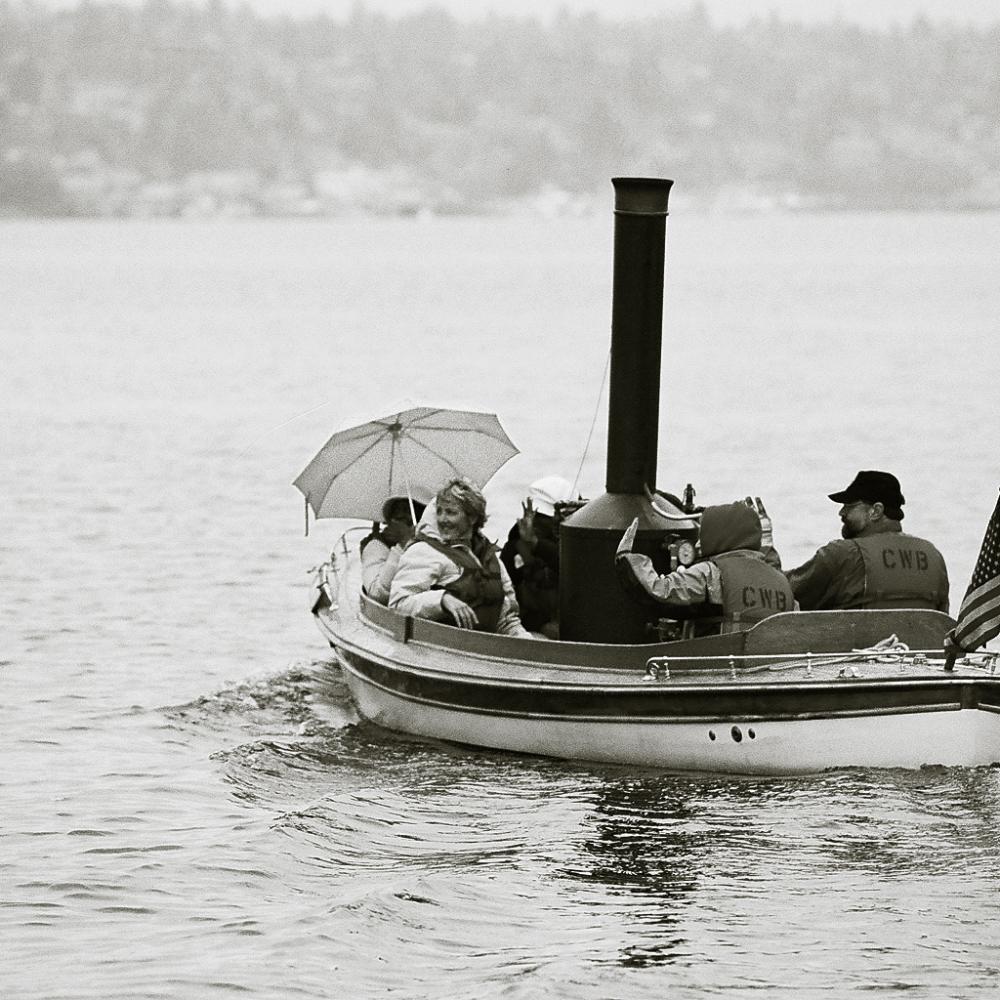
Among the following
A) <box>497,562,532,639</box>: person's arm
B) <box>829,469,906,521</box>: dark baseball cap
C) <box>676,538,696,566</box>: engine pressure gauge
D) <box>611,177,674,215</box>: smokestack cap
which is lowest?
<box>497,562,532,639</box>: person's arm

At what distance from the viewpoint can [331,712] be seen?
1457 cm

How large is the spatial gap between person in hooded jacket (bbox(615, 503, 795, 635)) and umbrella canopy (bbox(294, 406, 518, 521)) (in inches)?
131

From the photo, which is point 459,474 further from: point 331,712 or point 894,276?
point 894,276

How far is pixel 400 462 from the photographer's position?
47.3 ft

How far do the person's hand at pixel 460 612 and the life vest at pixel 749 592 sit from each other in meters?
1.77

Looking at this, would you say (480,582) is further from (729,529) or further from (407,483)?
(407,483)

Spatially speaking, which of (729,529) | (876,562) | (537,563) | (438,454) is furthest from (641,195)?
(438,454)

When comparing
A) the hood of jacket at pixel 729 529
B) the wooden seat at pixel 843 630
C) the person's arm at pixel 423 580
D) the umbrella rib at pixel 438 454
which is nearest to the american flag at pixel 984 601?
the wooden seat at pixel 843 630

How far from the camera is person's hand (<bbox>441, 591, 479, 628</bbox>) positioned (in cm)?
1218

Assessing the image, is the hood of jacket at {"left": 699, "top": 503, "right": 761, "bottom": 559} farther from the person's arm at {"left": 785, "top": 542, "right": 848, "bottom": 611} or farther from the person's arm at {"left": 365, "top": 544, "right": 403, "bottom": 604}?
the person's arm at {"left": 365, "top": 544, "right": 403, "bottom": 604}

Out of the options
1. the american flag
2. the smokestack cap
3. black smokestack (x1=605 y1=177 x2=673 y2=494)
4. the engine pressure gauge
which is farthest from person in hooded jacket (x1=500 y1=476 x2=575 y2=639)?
the american flag

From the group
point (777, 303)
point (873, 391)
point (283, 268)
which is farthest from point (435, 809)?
point (283, 268)

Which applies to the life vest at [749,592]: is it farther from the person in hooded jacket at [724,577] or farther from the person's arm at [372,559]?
the person's arm at [372,559]

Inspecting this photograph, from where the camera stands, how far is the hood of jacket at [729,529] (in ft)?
36.6
